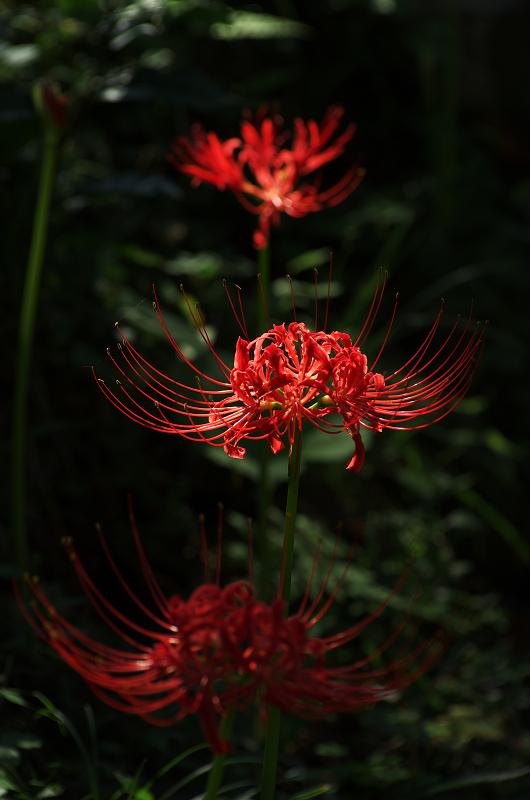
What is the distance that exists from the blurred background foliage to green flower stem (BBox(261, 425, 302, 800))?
0.32 metres

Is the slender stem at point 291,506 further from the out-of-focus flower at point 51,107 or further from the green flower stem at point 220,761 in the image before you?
the out-of-focus flower at point 51,107

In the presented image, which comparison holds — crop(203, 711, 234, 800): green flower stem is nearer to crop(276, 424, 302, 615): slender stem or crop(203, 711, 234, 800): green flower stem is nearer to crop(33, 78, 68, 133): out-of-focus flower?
crop(276, 424, 302, 615): slender stem

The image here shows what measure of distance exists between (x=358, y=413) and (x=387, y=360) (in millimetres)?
2323

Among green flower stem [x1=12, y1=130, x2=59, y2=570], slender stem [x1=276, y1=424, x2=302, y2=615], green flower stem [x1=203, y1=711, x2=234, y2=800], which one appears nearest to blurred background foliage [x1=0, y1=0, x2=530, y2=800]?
green flower stem [x1=12, y1=130, x2=59, y2=570]

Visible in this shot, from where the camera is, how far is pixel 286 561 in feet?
2.81

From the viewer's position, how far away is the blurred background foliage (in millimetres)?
1730

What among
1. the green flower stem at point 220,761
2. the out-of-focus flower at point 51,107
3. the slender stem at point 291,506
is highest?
the out-of-focus flower at point 51,107

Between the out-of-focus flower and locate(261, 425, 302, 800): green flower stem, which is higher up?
the out-of-focus flower

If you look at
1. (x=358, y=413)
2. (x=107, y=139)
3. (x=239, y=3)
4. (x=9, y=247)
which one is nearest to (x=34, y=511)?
(x=9, y=247)

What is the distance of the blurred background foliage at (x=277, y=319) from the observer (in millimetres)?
1730

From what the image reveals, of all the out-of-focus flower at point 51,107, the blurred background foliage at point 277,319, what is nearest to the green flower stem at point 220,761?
the blurred background foliage at point 277,319

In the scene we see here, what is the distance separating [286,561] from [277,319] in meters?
1.89

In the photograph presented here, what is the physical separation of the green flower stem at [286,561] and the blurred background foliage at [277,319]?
32cm

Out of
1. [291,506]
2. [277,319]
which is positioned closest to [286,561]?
[291,506]
